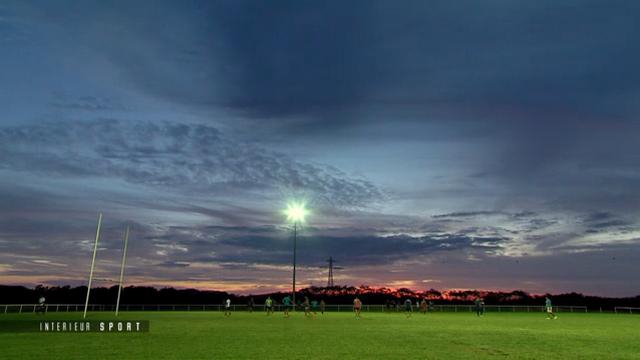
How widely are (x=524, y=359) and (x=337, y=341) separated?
283 inches

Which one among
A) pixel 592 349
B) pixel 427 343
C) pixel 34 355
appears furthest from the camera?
pixel 427 343

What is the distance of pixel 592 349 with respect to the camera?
18.3m

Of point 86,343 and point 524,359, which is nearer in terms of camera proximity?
point 524,359

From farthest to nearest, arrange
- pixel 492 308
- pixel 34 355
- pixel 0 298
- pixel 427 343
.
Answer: pixel 0 298 → pixel 492 308 → pixel 427 343 → pixel 34 355

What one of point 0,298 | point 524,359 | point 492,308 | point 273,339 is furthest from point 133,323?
point 0,298

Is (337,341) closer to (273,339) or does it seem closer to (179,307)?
(273,339)

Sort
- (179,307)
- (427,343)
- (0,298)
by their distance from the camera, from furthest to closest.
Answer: (0,298), (179,307), (427,343)

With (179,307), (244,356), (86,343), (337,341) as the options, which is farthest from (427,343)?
(179,307)

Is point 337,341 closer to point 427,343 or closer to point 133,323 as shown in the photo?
point 427,343

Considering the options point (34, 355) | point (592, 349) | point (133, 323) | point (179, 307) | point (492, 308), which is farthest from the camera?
point (492, 308)

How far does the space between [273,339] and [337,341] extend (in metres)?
2.37

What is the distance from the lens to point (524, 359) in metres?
15.3

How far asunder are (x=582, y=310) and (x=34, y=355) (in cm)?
7998

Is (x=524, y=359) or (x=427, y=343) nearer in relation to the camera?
(x=524, y=359)
